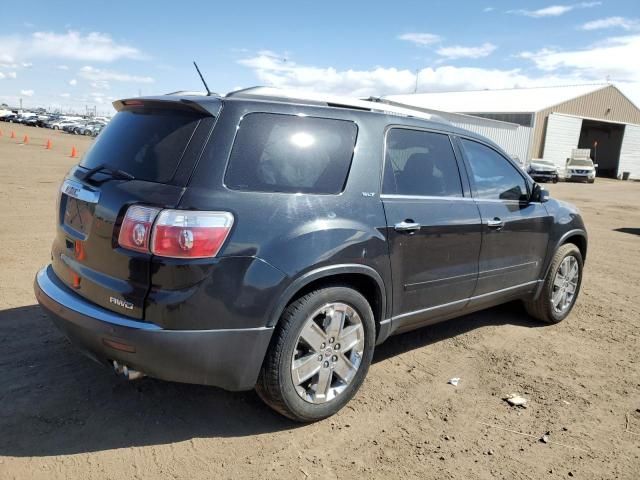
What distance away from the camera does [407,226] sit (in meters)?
3.43

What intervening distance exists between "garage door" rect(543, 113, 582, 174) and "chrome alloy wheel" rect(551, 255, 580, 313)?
36132 mm

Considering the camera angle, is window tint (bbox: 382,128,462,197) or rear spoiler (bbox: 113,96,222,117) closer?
rear spoiler (bbox: 113,96,222,117)

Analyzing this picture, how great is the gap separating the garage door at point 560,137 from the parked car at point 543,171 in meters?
6.58

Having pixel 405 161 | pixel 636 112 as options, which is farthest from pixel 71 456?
pixel 636 112

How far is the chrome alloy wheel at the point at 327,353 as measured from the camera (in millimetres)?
3037

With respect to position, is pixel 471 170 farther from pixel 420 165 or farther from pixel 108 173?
pixel 108 173

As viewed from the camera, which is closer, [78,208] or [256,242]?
[256,242]

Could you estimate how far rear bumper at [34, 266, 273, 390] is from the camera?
2635 mm

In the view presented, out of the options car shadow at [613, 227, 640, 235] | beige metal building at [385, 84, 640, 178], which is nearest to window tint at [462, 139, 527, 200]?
car shadow at [613, 227, 640, 235]

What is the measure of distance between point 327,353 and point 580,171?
117ft

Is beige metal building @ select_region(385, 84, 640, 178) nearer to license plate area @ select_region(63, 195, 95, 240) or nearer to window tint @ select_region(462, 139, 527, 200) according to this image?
window tint @ select_region(462, 139, 527, 200)

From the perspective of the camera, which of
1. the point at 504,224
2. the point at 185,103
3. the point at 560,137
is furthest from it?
the point at 560,137

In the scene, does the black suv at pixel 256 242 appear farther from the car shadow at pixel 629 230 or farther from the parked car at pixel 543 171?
the parked car at pixel 543 171

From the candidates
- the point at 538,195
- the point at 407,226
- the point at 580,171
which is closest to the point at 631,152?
the point at 580,171
